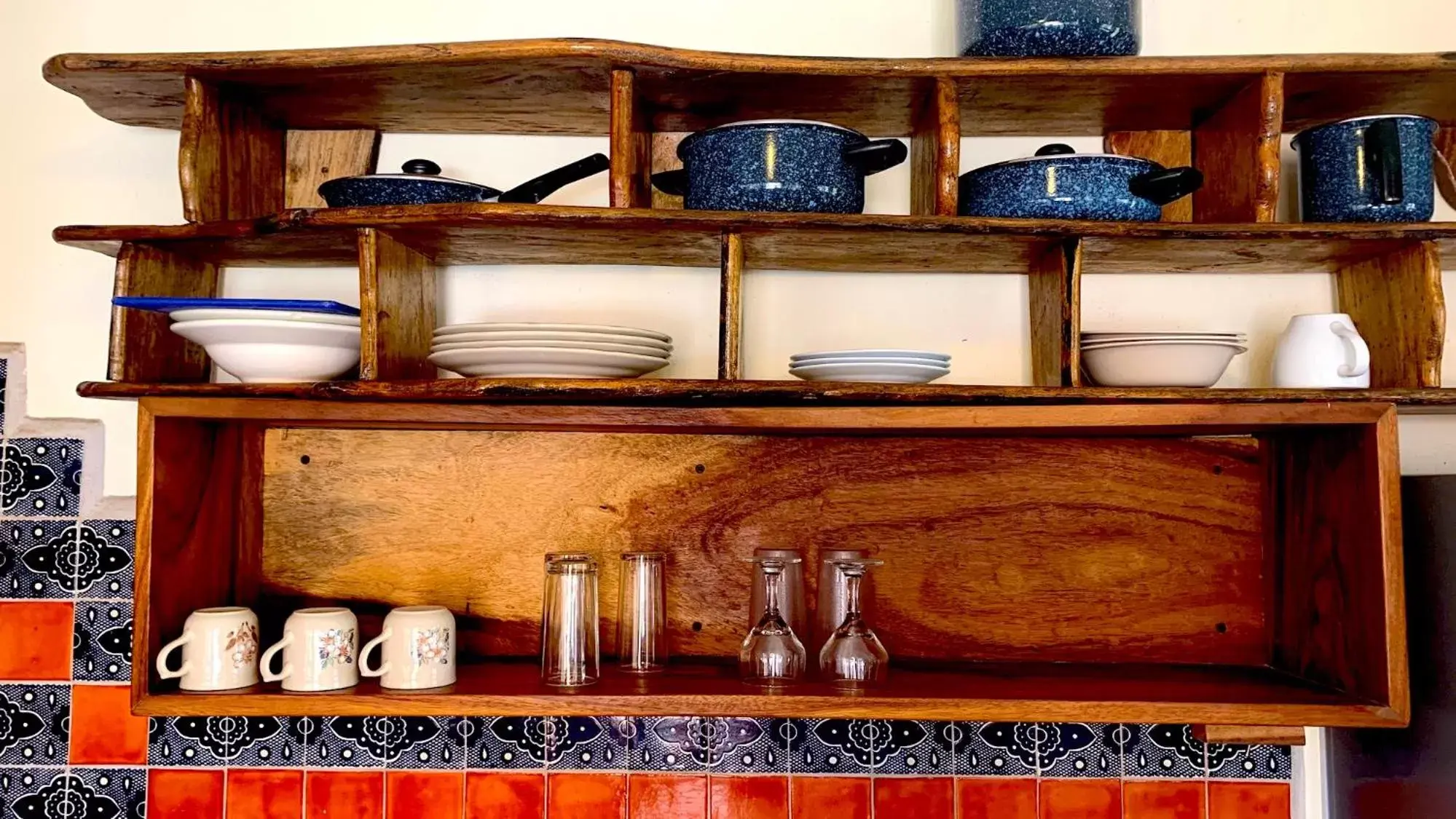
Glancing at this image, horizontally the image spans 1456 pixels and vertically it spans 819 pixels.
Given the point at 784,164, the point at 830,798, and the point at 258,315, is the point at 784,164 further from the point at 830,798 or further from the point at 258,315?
the point at 830,798

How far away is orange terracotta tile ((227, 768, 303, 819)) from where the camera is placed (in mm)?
1554

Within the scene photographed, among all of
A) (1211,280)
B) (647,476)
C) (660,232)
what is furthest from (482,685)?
(1211,280)

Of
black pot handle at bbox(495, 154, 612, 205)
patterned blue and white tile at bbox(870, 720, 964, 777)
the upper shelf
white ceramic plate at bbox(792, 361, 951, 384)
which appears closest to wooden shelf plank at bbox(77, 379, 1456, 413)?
white ceramic plate at bbox(792, 361, 951, 384)

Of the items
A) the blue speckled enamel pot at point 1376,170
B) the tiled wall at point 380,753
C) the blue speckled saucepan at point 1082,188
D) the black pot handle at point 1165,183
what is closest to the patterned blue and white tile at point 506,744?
the tiled wall at point 380,753

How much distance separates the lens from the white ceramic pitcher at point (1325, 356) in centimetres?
135

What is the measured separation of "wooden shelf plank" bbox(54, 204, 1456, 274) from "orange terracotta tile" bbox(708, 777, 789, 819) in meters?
0.82

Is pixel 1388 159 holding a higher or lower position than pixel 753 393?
higher

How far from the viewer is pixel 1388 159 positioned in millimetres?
1321

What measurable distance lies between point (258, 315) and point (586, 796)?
88cm

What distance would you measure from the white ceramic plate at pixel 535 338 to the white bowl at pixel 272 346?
0.15m

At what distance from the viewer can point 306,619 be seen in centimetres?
134

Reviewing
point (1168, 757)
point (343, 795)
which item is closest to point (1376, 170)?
point (1168, 757)

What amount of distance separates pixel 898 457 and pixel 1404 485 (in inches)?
29.0

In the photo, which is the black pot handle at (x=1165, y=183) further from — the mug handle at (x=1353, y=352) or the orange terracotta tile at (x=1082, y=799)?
the orange terracotta tile at (x=1082, y=799)
